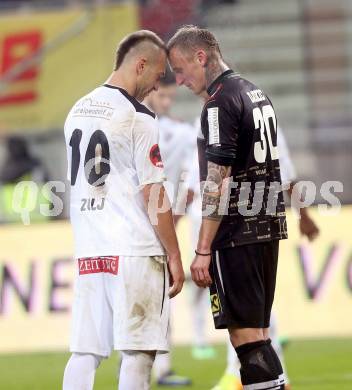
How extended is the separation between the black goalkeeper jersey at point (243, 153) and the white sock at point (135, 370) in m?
0.85

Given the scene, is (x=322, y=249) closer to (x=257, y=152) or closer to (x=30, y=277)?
(x=30, y=277)

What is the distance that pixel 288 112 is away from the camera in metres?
19.4

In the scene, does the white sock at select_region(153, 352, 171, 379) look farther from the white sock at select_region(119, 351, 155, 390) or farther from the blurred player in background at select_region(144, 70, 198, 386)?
the white sock at select_region(119, 351, 155, 390)

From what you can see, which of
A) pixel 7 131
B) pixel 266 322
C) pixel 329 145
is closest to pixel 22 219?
pixel 7 131

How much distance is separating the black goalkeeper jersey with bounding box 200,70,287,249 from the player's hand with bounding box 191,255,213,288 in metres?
0.19

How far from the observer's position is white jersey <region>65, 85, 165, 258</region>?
6203 millimetres

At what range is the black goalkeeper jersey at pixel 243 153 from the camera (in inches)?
259

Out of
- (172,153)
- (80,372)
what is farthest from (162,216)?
(172,153)

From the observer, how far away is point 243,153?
6.68m

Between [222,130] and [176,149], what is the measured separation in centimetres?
394

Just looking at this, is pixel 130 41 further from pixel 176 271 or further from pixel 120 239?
pixel 176 271

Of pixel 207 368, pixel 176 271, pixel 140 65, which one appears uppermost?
pixel 140 65

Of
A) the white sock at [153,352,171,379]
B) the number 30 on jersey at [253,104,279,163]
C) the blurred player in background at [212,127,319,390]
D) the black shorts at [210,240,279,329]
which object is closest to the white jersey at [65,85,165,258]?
the black shorts at [210,240,279,329]

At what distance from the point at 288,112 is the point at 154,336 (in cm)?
1346
